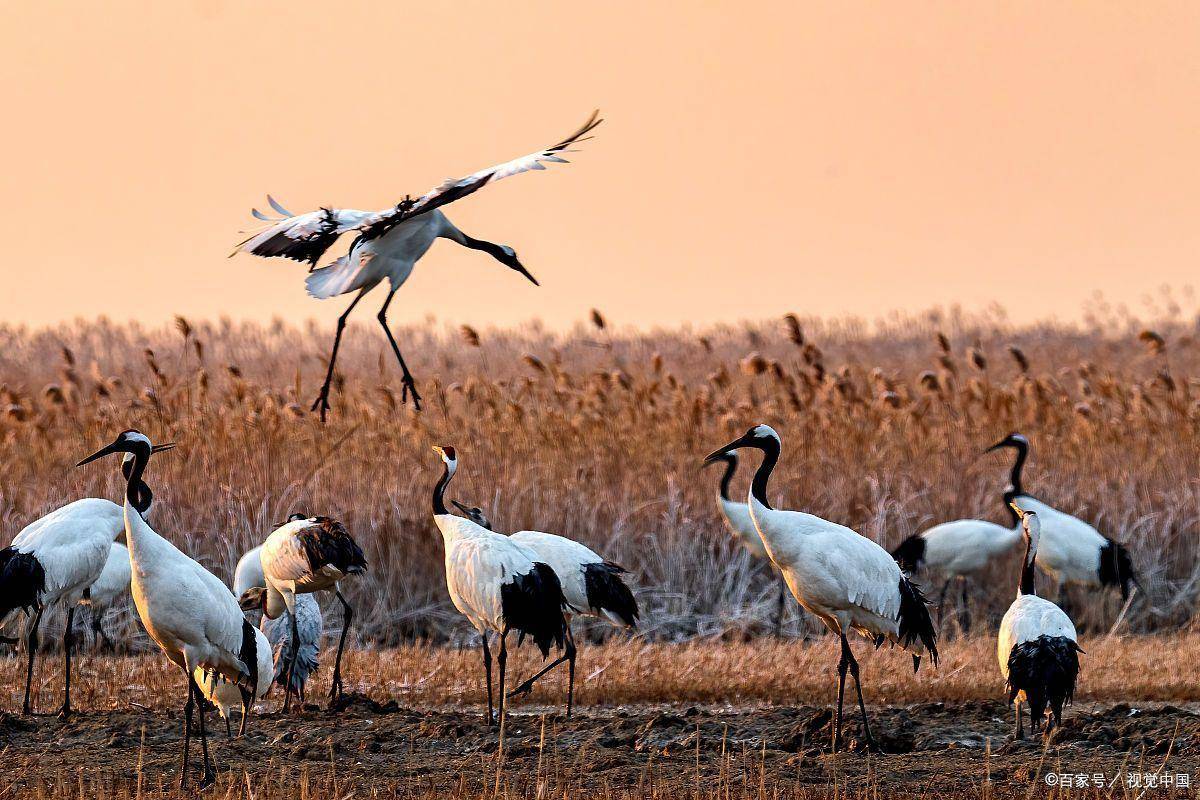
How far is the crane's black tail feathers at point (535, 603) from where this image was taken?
781 cm

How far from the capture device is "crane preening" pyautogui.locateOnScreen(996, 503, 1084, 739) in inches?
280

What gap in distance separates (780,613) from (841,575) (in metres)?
3.71

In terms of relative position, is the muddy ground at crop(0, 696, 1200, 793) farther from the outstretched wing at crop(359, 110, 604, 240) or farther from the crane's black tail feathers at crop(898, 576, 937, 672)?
the outstretched wing at crop(359, 110, 604, 240)

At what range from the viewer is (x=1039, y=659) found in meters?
7.13

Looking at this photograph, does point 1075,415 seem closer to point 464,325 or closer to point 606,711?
point 464,325

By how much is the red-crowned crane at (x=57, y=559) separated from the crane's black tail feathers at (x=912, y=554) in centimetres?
571

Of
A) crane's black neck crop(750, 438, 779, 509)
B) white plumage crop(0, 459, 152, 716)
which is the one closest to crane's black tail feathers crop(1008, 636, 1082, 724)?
crane's black neck crop(750, 438, 779, 509)

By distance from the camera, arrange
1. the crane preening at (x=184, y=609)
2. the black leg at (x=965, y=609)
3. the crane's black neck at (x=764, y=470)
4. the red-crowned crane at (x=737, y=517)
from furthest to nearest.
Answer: the black leg at (x=965, y=609) → the red-crowned crane at (x=737, y=517) → the crane's black neck at (x=764, y=470) → the crane preening at (x=184, y=609)

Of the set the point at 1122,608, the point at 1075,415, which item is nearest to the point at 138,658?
the point at 1122,608

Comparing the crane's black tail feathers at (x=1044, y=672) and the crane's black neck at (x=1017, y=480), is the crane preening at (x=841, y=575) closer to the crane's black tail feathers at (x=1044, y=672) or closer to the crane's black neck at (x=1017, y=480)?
the crane's black tail feathers at (x=1044, y=672)

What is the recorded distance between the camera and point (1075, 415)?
15172 millimetres

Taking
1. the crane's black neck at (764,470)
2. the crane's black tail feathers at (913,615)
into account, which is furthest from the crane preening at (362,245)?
the crane's black tail feathers at (913,615)

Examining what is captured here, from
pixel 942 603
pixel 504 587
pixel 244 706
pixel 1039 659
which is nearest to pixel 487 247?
pixel 504 587

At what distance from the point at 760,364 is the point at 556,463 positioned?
2.00 m
